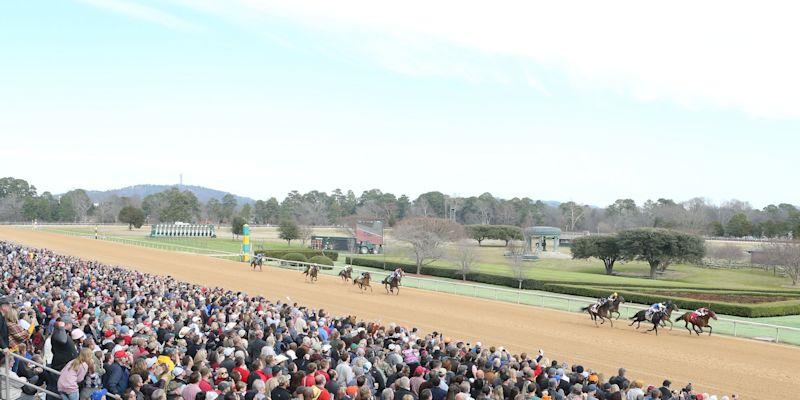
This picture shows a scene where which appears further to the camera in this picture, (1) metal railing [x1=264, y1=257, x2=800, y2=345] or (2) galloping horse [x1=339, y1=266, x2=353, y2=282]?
(2) galloping horse [x1=339, y1=266, x2=353, y2=282]

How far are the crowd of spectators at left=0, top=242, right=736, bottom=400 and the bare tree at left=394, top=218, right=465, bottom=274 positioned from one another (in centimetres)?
2472

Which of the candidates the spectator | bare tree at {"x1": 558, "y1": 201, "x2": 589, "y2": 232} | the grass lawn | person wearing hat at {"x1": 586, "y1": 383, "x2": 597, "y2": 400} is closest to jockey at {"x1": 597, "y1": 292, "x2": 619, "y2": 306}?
person wearing hat at {"x1": 586, "y1": 383, "x2": 597, "y2": 400}

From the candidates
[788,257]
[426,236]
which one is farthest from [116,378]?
[788,257]

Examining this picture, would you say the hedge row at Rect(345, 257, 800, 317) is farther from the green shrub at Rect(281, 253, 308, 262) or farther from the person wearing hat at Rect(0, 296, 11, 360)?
the person wearing hat at Rect(0, 296, 11, 360)

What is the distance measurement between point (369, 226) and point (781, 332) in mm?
29138

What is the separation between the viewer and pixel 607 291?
2706cm

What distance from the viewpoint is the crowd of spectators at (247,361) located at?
6.68 m

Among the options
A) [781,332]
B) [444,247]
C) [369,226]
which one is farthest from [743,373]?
[369,226]

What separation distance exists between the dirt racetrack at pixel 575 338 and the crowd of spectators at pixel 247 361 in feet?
14.5

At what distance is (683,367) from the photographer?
14.2m

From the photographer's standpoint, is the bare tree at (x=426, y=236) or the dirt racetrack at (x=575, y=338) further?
the bare tree at (x=426, y=236)

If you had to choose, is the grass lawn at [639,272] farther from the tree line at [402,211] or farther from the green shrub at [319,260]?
the tree line at [402,211]

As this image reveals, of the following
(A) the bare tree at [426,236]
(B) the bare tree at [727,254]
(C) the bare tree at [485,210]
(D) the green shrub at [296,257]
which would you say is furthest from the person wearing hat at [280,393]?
(C) the bare tree at [485,210]

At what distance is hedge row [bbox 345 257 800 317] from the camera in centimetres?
2308
